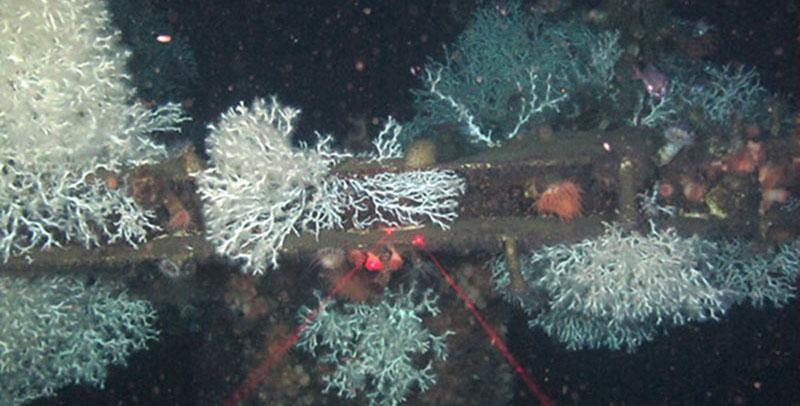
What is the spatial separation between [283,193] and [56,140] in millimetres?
2001

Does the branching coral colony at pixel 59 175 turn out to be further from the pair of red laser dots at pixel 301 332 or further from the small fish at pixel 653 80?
the small fish at pixel 653 80

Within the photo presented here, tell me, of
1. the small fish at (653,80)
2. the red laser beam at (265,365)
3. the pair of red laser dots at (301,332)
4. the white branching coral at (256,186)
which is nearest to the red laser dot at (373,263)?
the pair of red laser dots at (301,332)

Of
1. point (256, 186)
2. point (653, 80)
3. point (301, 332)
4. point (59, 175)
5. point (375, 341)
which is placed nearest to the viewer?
point (256, 186)

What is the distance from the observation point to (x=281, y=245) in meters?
3.70

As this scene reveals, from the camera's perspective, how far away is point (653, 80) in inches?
199

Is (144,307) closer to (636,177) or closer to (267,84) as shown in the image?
(636,177)

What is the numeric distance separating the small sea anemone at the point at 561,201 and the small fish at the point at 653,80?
2.10 metres

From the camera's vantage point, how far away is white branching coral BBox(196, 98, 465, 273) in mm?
3648

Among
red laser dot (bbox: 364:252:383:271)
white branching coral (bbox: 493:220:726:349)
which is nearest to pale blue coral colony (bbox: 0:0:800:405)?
white branching coral (bbox: 493:220:726:349)

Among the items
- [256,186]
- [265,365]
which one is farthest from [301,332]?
[256,186]

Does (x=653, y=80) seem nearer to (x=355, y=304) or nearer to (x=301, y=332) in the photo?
(x=355, y=304)

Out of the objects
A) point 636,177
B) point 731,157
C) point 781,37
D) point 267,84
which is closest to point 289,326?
point 636,177

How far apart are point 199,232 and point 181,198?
1.08ft

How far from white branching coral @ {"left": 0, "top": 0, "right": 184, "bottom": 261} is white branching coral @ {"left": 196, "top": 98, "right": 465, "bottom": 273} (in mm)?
821
